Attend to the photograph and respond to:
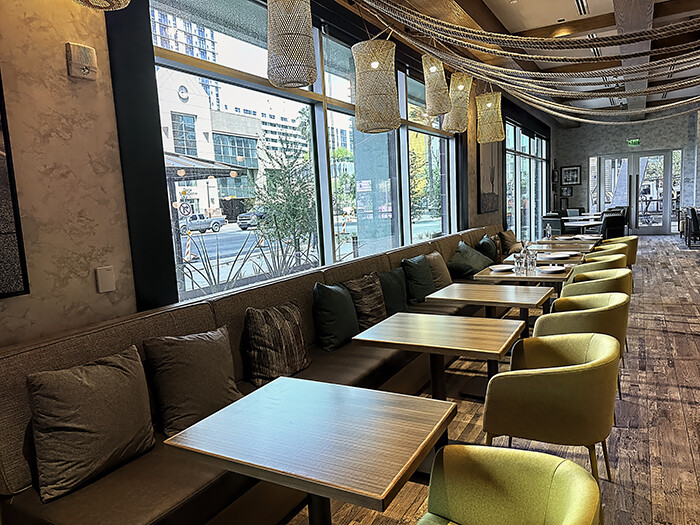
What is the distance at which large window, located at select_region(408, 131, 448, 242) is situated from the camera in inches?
249

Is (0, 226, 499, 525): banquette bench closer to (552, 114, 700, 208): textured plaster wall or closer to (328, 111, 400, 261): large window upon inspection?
(328, 111, 400, 261): large window

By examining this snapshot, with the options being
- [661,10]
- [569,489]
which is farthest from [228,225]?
[661,10]

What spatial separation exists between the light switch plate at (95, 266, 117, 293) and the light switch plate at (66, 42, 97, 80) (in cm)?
94

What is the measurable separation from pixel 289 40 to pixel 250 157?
1445 millimetres

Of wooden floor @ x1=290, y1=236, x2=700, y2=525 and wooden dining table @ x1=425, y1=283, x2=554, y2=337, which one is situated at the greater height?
wooden dining table @ x1=425, y1=283, x2=554, y2=337

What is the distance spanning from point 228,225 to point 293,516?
1.99m

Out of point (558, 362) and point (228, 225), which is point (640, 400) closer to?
point (558, 362)

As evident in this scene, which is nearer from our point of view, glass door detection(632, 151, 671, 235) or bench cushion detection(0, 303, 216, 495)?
bench cushion detection(0, 303, 216, 495)

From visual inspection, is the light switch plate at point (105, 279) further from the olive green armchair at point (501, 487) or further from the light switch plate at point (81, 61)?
the olive green armchair at point (501, 487)

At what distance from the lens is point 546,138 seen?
13.3 metres

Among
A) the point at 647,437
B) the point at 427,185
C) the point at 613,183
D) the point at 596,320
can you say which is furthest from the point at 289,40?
the point at 613,183

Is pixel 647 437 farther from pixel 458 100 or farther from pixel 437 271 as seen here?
pixel 458 100

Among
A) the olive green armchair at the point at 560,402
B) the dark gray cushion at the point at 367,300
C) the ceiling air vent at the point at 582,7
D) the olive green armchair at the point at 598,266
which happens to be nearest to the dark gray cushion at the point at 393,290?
the dark gray cushion at the point at 367,300

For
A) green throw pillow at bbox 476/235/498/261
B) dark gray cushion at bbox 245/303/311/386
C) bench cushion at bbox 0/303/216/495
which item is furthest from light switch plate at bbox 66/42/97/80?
green throw pillow at bbox 476/235/498/261
